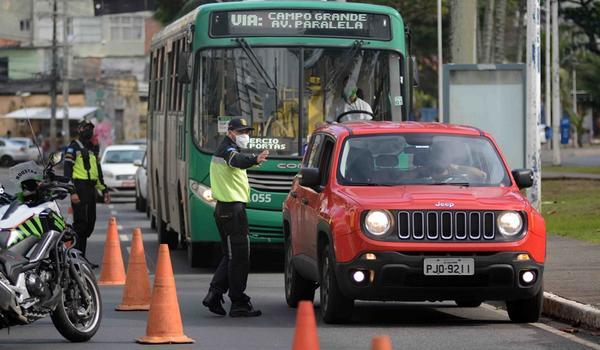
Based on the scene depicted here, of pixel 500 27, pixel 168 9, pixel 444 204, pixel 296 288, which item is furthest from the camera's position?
pixel 168 9

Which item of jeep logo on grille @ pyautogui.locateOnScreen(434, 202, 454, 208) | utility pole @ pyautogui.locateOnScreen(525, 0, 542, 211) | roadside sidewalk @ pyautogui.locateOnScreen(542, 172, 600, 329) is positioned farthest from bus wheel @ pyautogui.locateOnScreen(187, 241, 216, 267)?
jeep logo on grille @ pyautogui.locateOnScreen(434, 202, 454, 208)

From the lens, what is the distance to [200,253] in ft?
66.2

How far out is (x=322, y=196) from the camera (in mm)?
14203

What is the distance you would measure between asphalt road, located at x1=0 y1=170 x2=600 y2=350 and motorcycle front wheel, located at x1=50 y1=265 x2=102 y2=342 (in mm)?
108

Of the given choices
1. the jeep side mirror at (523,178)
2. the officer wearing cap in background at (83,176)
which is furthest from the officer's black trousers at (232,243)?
the officer wearing cap in background at (83,176)

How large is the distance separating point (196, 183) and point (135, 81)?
266 feet

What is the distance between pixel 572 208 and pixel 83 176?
12.0 m

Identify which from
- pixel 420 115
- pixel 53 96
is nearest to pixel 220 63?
pixel 53 96

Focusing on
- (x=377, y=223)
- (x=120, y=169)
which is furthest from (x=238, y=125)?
(x=120, y=169)

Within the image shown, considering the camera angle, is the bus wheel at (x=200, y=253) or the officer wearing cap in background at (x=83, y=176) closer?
the bus wheel at (x=200, y=253)

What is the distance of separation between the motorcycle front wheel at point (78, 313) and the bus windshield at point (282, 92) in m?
6.81

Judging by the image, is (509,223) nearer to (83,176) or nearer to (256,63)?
(256,63)

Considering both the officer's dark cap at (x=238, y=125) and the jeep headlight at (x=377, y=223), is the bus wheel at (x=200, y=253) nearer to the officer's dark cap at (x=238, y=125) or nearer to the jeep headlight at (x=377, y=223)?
the officer's dark cap at (x=238, y=125)

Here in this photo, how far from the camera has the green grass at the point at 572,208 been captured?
24125 mm
